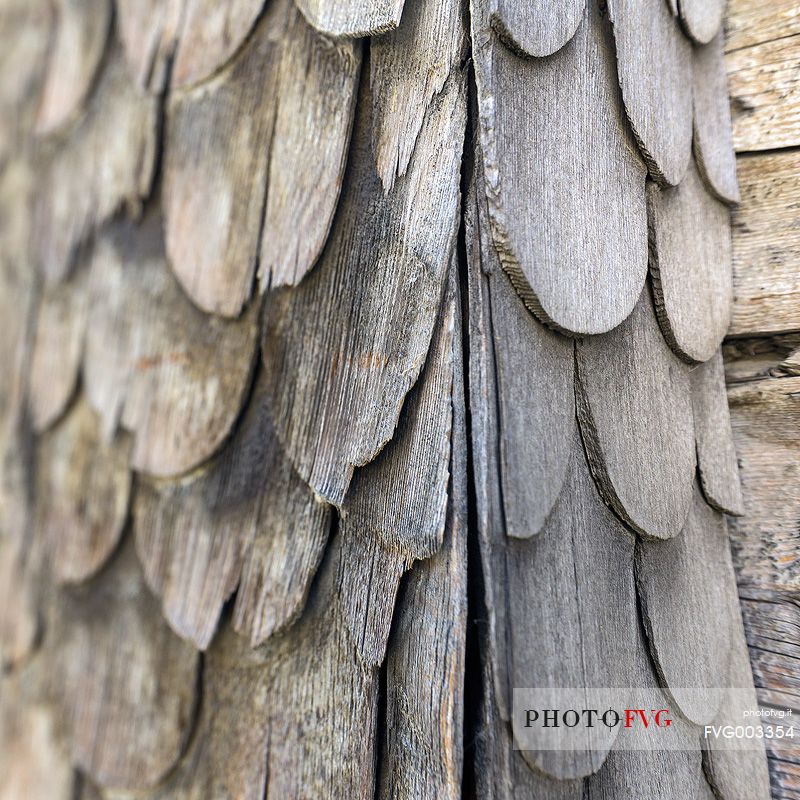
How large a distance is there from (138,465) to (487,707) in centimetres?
45

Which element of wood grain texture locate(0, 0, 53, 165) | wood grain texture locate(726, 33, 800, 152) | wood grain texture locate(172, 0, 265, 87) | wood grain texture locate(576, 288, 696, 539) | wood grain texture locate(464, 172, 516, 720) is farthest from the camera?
wood grain texture locate(0, 0, 53, 165)

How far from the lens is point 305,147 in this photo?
63 centimetres

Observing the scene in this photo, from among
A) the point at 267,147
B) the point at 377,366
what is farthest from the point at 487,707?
the point at 267,147

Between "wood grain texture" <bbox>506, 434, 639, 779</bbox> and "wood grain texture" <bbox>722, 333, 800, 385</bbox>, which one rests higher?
"wood grain texture" <bbox>722, 333, 800, 385</bbox>

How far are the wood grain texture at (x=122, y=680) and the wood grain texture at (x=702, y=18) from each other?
809 millimetres

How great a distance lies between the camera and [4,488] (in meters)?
0.90

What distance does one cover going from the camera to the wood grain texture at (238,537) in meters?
0.60

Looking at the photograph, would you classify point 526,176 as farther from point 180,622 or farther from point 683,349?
point 180,622

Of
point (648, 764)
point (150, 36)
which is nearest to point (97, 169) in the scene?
point (150, 36)

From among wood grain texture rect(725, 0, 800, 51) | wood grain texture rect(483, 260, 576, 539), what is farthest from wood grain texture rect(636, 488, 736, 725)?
wood grain texture rect(725, 0, 800, 51)

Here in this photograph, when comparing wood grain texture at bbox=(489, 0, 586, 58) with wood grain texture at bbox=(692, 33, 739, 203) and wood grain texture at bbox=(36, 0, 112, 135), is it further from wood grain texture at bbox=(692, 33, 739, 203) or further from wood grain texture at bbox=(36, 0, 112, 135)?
wood grain texture at bbox=(36, 0, 112, 135)

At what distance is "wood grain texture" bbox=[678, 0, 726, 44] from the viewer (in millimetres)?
763

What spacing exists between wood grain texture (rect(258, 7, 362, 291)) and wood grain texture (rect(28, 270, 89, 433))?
1.01ft

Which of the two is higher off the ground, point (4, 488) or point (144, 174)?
point (144, 174)
